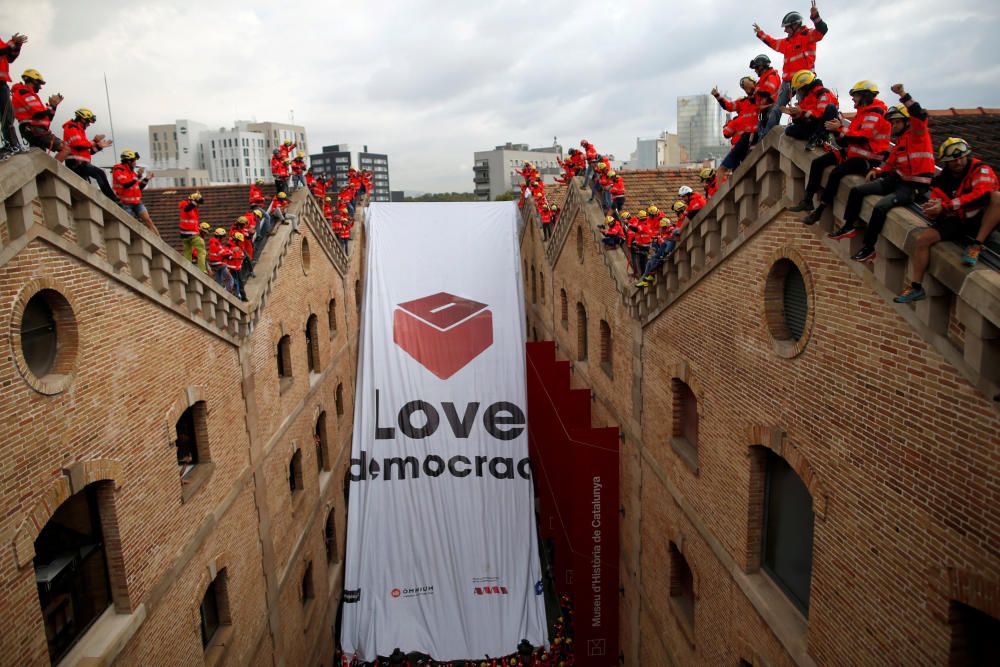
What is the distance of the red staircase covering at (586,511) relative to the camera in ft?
44.5

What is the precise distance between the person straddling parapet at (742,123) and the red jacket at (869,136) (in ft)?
8.09

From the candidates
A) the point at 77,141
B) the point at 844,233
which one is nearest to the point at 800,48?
the point at 844,233

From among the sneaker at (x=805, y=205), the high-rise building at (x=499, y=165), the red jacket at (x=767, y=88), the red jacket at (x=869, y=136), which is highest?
the high-rise building at (x=499, y=165)

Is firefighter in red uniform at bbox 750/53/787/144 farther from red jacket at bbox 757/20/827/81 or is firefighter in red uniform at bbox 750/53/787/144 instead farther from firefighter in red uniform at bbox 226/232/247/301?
firefighter in red uniform at bbox 226/232/247/301

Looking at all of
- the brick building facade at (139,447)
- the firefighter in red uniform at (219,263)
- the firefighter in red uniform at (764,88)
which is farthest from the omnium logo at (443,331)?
the firefighter in red uniform at (764,88)

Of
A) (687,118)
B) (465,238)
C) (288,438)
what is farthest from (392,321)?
(687,118)

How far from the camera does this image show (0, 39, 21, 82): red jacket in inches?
279

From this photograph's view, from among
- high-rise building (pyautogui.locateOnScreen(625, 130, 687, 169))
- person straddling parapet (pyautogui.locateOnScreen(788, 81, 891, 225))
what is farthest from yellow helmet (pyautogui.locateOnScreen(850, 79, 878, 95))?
high-rise building (pyautogui.locateOnScreen(625, 130, 687, 169))

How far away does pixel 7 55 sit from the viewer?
7.16 metres

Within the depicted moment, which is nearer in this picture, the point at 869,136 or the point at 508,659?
the point at 869,136

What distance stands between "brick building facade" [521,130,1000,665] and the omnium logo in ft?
24.8

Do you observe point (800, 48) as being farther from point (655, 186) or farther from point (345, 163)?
point (345, 163)

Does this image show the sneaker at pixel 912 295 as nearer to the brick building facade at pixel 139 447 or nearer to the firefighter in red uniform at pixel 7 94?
the brick building facade at pixel 139 447

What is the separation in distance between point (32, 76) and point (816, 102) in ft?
30.8
